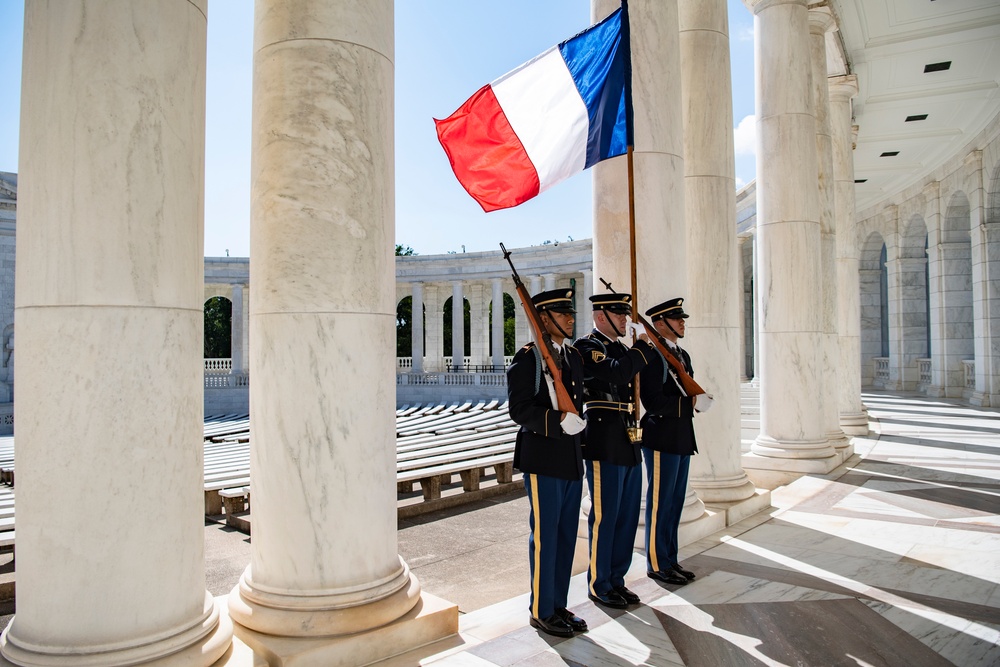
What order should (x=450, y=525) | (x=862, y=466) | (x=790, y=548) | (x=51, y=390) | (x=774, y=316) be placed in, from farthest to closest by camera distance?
1. (x=862, y=466)
2. (x=774, y=316)
3. (x=450, y=525)
4. (x=790, y=548)
5. (x=51, y=390)

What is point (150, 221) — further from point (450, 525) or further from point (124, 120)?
point (450, 525)

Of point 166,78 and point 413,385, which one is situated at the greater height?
point 166,78


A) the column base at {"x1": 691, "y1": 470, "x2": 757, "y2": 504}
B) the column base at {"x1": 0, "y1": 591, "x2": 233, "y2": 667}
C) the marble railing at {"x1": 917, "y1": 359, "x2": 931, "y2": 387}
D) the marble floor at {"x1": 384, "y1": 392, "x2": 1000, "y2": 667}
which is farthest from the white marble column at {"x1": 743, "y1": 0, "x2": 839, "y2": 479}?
the marble railing at {"x1": 917, "y1": 359, "x2": 931, "y2": 387}

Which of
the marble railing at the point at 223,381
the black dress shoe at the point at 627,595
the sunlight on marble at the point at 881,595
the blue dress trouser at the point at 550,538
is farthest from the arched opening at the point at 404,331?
the blue dress trouser at the point at 550,538

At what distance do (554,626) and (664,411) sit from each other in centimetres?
607

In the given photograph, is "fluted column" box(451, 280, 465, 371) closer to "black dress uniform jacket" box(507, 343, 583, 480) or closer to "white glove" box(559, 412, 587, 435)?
"black dress uniform jacket" box(507, 343, 583, 480)

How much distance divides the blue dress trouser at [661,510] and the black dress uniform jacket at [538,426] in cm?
420

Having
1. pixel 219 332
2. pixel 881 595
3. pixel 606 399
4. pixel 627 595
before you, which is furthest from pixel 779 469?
pixel 219 332

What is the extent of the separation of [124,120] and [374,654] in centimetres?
959

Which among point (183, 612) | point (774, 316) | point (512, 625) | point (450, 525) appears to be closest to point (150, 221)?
point (183, 612)

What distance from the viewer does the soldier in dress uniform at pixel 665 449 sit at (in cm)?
1742

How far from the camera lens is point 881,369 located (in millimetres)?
91312

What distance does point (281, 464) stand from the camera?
12648mm

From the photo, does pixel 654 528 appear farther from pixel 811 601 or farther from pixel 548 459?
pixel 548 459
